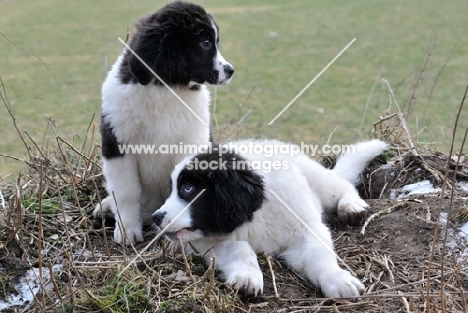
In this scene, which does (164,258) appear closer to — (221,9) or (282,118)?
(282,118)

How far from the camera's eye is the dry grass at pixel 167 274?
9.78ft

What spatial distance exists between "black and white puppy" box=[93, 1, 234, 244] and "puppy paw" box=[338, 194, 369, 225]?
3.35 ft

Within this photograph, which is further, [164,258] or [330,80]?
[330,80]

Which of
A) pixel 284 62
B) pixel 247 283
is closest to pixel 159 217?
pixel 247 283

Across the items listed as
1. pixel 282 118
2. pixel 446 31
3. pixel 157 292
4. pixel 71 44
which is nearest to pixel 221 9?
pixel 71 44

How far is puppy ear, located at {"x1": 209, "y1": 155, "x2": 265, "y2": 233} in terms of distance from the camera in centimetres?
340

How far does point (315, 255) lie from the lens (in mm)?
3488

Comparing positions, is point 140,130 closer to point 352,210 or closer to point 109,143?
point 109,143

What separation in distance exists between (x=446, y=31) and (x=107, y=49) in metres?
8.41

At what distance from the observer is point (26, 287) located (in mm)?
3439

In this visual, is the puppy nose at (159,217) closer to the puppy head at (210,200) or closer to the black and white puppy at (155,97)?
the puppy head at (210,200)

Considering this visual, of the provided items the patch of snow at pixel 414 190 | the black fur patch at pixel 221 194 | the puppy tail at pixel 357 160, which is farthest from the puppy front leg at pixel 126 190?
the patch of snow at pixel 414 190

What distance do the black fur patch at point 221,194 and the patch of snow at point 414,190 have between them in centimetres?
152

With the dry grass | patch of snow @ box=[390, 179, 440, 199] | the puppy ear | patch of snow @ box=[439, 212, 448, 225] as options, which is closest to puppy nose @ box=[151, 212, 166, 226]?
the dry grass
